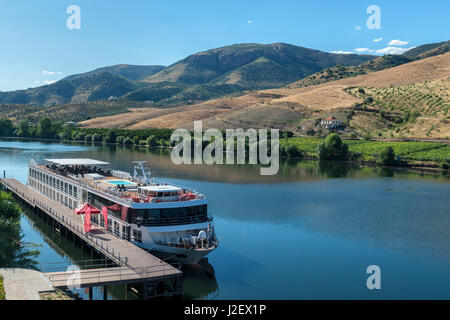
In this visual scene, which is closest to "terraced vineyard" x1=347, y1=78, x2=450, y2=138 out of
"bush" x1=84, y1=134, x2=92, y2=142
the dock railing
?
"bush" x1=84, y1=134, x2=92, y2=142

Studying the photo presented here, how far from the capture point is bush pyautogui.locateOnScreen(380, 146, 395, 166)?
4567 inches

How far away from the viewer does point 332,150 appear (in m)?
127

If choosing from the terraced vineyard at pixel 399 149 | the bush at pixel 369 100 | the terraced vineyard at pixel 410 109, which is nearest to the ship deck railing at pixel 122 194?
the terraced vineyard at pixel 399 149

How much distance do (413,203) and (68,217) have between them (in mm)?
47227

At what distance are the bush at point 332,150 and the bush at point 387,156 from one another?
1217 cm

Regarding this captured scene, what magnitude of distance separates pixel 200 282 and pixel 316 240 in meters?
15.9

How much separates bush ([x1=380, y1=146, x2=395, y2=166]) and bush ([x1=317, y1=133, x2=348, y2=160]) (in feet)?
39.9

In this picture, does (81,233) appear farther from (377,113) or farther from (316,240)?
(377,113)

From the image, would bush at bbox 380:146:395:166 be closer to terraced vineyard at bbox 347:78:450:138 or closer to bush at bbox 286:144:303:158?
bush at bbox 286:144:303:158

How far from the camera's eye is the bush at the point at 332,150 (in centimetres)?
12700

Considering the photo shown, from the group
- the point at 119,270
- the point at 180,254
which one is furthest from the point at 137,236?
the point at 119,270

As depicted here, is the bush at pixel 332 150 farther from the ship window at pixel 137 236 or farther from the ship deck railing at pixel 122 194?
the ship window at pixel 137 236
